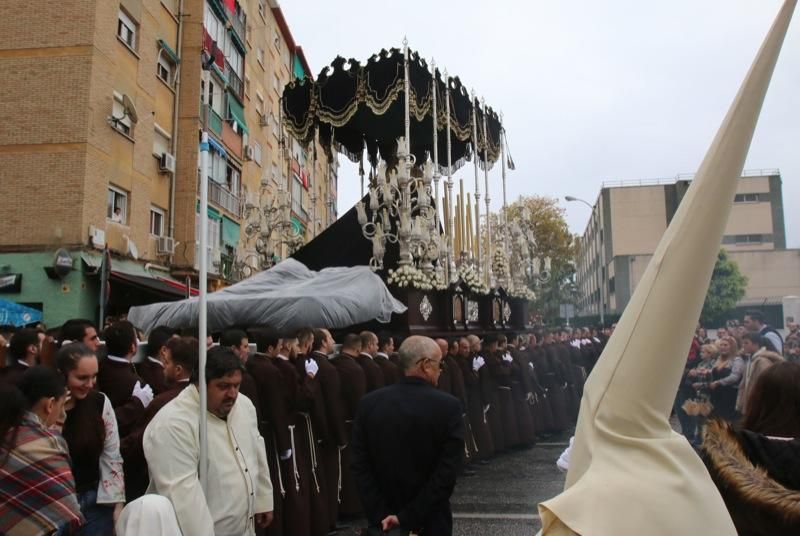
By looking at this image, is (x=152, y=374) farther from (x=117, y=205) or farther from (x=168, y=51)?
(x=168, y=51)

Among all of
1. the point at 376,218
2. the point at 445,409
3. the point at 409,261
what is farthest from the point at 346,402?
the point at 376,218

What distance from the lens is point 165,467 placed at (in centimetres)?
346

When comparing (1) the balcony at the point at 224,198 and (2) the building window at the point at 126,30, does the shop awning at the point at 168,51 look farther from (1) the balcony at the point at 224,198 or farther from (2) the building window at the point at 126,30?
(1) the balcony at the point at 224,198

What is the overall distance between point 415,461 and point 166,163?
1916cm

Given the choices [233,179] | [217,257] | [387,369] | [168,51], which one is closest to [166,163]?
[168,51]

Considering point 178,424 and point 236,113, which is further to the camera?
point 236,113

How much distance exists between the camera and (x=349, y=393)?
23.0 ft

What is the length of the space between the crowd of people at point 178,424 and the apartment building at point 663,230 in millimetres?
37175

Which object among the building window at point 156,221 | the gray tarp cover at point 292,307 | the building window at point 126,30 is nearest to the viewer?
the gray tarp cover at point 292,307

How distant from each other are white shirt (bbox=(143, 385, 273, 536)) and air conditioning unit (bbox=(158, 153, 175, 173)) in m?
18.5

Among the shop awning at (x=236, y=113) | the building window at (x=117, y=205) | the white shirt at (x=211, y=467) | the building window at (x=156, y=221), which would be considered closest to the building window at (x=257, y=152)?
the shop awning at (x=236, y=113)

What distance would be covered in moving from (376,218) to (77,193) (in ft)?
29.5

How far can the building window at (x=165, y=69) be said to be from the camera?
21.5 m

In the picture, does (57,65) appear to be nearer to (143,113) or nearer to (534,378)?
(143,113)
